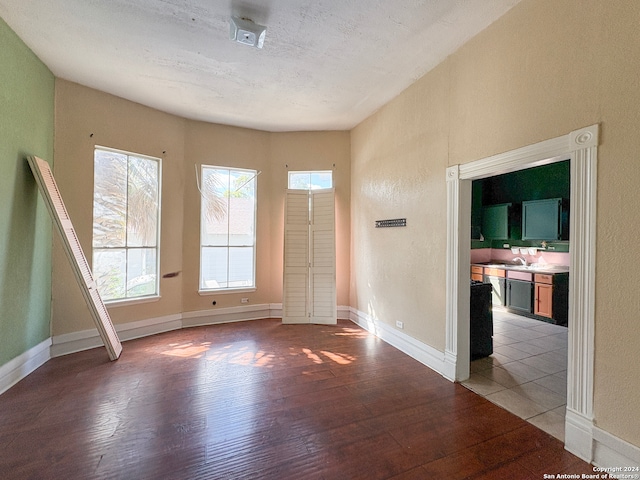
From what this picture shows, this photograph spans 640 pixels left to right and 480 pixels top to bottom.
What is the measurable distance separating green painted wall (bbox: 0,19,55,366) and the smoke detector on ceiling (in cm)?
207

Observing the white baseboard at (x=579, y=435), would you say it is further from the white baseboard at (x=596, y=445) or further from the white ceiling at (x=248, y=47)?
the white ceiling at (x=248, y=47)

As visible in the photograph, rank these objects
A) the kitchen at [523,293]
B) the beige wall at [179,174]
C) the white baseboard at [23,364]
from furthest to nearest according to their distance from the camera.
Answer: the beige wall at [179,174] → the kitchen at [523,293] → the white baseboard at [23,364]

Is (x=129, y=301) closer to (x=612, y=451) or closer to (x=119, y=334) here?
(x=119, y=334)

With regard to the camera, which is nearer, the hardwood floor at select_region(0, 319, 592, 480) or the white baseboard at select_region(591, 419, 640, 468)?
the white baseboard at select_region(591, 419, 640, 468)

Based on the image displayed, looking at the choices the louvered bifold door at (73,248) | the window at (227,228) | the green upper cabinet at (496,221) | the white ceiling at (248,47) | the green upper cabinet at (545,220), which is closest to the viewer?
the white ceiling at (248,47)

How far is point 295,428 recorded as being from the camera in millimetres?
2072

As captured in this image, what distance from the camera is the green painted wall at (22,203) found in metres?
2.56

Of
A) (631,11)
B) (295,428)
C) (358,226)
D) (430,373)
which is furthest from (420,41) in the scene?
(295,428)

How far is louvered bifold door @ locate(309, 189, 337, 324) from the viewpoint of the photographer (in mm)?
4715

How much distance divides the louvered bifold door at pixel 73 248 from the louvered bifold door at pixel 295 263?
2.39 m

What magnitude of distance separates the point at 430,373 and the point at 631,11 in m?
3.12

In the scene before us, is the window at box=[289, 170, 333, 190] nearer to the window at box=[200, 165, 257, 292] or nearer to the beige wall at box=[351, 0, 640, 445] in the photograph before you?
the window at box=[200, 165, 257, 292]

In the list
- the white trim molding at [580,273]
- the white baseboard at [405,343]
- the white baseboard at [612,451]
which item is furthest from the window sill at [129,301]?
the white baseboard at [612,451]

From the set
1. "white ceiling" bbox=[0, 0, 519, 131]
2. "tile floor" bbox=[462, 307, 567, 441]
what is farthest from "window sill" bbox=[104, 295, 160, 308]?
"tile floor" bbox=[462, 307, 567, 441]
